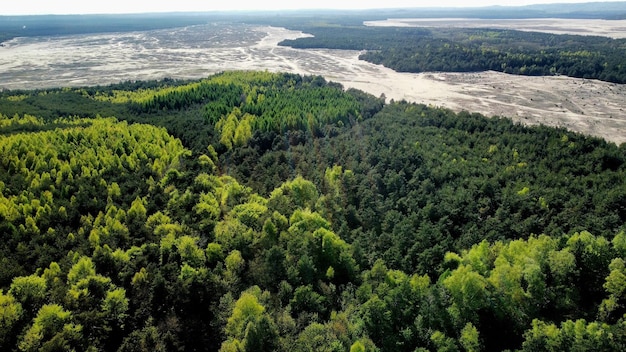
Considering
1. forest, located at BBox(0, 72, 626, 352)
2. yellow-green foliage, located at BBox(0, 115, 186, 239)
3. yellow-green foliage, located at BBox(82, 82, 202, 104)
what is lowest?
forest, located at BBox(0, 72, 626, 352)

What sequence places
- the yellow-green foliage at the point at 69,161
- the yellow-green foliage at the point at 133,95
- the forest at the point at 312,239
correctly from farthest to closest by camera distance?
the yellow-green foliage at the point at 133,95
the yellow-green foliage at the point at 69,161
the forest at the point at 312,239

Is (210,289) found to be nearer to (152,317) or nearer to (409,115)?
(152,317)

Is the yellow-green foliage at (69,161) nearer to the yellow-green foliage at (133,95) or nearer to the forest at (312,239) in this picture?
the forest at (312,239)

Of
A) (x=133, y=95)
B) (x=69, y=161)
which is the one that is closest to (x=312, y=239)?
(x=69, y=161)

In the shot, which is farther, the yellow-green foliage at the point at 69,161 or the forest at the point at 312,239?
the yellow-green foliage at the point at 69,161

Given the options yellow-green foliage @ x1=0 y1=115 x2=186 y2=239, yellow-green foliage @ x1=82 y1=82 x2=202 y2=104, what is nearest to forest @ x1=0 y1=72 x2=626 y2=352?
yellow-green foliage @ x1=0 y1=115 x2=186 y2=239

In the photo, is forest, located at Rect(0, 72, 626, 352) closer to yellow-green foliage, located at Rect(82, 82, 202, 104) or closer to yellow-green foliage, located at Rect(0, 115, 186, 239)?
yellow-green foliage, located at Rect(0, 115, 186, 239)

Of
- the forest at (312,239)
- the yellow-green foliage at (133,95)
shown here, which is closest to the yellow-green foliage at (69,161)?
the forest at (312,239)

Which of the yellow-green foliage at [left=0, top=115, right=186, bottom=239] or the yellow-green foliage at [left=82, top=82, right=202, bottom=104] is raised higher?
the yellow-green foliage at [left=82, top=82, right=202, bottom=104]

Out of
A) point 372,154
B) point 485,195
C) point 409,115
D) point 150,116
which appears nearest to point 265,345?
point 485,195
